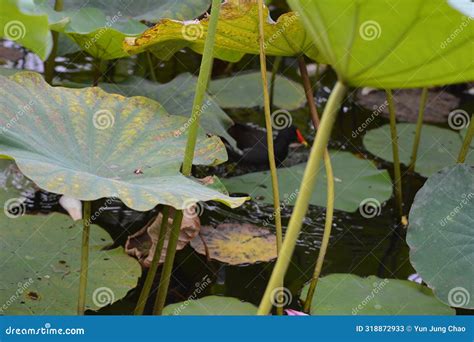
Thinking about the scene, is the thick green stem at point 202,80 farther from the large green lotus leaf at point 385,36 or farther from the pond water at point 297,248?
the pond water at point 297,248

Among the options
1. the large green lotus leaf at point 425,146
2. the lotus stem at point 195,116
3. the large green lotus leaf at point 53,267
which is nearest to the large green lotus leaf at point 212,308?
the lotus stem at point 195,116

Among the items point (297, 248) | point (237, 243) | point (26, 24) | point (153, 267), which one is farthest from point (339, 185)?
point (26, 24)

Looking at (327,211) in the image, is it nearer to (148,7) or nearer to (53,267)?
(53,267)

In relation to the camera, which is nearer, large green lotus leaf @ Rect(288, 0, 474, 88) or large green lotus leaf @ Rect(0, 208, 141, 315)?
large green lotus leaf @ Rect(288, 0, 474, 88)

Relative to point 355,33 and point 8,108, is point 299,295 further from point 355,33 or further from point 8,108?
point 355,33

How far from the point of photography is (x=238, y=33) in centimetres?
167

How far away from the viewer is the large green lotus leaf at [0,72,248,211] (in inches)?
49.2

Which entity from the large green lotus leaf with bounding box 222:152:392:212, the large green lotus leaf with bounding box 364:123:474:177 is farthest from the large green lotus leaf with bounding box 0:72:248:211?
the large green lotus leaf with bounding box 364:123:474:177

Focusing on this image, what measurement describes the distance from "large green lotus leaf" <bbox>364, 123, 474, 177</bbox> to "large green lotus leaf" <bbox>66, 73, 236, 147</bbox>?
2.42 ft

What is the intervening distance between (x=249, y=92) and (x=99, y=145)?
1593 millimetres

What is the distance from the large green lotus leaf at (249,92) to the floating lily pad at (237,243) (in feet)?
2.74

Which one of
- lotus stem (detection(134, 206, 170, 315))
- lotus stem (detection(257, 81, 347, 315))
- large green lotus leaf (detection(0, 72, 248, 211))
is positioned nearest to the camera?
lotus stem (detection(257, 81, 347, 315))

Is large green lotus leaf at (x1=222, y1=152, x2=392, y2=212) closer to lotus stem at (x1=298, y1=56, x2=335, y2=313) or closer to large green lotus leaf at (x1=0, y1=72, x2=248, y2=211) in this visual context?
lotus stem at (x1=298, y1=56, x2=335, y2=313)

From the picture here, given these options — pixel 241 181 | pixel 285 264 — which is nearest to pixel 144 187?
pixel 285 264
